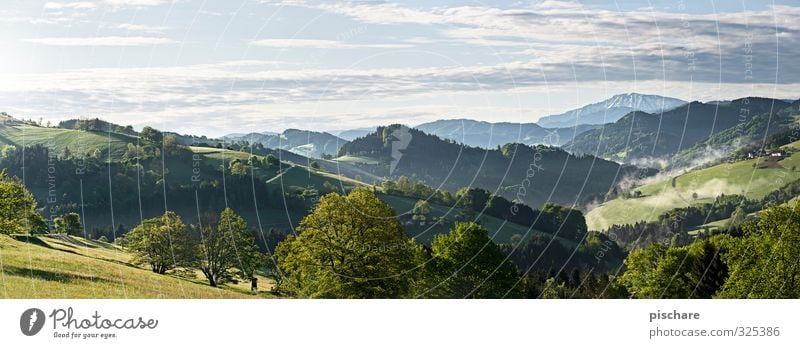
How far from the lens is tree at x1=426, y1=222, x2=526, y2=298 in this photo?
5472 cm

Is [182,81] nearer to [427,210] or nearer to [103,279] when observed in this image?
[103,279]

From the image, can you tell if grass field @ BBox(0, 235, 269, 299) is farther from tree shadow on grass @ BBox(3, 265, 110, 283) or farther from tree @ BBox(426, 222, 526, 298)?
tree @ BBox(426, 222, 526, 298)

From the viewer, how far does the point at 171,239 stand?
79.5m

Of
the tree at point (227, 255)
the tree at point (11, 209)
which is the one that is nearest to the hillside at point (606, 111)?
the tree at point (227, 255)

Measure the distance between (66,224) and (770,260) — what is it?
101933mm

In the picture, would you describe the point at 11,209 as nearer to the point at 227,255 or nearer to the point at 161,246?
the point at 227,255

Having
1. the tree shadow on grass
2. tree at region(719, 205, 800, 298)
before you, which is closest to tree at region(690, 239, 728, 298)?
tree at region(719, 205, 800, 298)

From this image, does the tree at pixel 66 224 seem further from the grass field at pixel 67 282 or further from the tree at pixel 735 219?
the tree at pixel 735 219

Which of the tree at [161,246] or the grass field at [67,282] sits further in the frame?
the tree at [161,246]

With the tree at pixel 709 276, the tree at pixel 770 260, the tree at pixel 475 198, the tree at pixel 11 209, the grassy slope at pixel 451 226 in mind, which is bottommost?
the grassy slope at pixel 451 226

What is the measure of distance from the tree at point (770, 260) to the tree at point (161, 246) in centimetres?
4671

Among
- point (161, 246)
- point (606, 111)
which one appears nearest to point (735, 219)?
point (606, 111)

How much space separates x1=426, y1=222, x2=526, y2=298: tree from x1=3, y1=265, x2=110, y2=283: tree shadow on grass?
21.7 m

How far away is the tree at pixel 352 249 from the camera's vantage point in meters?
48.0
